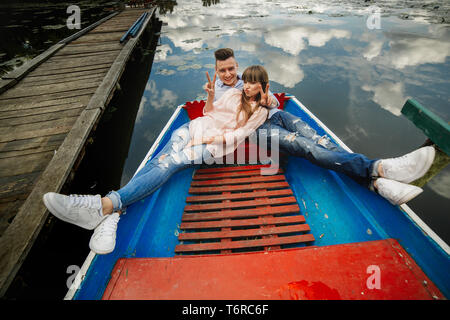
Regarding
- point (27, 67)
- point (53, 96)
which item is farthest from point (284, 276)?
point (27, 67)

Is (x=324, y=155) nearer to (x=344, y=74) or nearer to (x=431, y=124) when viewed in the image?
(x=431, y=124)

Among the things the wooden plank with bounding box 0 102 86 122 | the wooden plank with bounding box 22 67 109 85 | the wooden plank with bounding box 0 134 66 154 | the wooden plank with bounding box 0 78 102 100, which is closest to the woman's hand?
the wooden plank with bounding box 0 134 66 154

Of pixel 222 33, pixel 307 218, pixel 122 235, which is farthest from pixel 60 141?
pixel 222 33

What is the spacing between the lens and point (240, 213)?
196 cm

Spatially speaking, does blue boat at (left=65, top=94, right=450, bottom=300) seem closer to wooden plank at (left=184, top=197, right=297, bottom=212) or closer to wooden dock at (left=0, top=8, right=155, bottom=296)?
wooden plank at (left=184, top=197, right=297, bottom=212)

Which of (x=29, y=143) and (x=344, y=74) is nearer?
(x=29, y=143)

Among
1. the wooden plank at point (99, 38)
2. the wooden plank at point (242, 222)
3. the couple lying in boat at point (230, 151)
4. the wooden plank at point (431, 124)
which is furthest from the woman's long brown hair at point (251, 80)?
the wooden plank at point (99, 38)

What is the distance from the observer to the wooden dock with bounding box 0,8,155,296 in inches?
69.7

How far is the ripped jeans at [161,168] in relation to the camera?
5.63 feet

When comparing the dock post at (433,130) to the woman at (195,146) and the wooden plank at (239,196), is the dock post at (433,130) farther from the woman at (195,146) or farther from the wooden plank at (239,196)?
the woman at (195,146)

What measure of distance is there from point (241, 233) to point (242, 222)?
0.40ft

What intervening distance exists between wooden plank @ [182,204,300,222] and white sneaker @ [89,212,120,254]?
24.9 inches

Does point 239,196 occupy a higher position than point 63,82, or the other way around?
point 63,82
